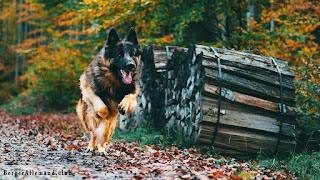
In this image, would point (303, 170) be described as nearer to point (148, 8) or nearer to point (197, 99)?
point (197, 99)

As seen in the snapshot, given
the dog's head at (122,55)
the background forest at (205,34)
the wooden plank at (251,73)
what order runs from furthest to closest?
the background forest at (205,34), the wooden plank at (251,73), the dog's head at (122,55)

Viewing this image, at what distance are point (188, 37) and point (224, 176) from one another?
8376mm

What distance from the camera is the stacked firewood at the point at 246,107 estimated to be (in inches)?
200

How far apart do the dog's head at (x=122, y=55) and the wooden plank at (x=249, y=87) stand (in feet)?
4.39

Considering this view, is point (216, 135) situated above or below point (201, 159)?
above

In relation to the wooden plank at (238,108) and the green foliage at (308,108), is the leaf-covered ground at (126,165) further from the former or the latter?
the green foliage at (308,108)

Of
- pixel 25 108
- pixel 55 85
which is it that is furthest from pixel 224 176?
pixel 25 108

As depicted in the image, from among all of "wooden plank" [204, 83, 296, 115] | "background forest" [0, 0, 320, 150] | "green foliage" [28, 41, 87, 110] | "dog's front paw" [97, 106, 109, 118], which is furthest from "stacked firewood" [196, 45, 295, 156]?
"green foliage" [28, 41, 87, 110]

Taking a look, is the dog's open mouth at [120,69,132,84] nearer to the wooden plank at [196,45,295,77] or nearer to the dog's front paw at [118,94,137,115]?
the dog's front paw at [118,94,137,115]

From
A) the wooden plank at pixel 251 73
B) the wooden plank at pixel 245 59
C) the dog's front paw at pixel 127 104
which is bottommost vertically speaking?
the dog's front paw at pixel 127 104

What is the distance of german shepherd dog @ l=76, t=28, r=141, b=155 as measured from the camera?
4844 mm

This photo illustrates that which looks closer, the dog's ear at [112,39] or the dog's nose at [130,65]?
the dog's nose at [130,65]

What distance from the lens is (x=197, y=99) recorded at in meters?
5.34

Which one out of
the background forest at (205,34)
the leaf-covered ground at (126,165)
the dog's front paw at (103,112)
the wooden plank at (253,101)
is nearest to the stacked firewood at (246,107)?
the wooden plank at (253,101)
